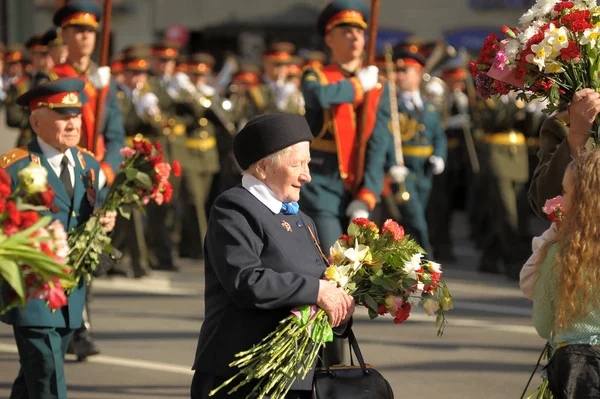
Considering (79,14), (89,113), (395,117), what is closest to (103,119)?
(89,113)

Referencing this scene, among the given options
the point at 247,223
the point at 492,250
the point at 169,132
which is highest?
the point at 247,223

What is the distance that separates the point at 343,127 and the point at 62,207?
2264 mm

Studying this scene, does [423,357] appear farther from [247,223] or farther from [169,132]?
[169,132]

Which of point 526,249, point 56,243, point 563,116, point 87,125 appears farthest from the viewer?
point 526,249

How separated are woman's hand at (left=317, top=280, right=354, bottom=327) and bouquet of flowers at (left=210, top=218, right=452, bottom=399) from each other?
0.13ft

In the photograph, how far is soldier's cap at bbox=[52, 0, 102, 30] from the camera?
30.1 ft

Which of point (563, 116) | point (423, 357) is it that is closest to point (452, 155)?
point (423, 357)

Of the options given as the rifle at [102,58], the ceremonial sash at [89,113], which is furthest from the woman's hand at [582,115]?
the ceremonial sash at [89,113]

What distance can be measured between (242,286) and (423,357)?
4.72 meters

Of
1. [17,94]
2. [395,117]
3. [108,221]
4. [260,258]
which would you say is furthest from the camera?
[17,94]

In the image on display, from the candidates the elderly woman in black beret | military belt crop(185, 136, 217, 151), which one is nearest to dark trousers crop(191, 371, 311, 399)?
the elderly woman in black beret

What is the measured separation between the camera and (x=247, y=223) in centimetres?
480

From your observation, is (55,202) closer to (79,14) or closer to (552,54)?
(552,54)

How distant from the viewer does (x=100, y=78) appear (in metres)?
8.93
